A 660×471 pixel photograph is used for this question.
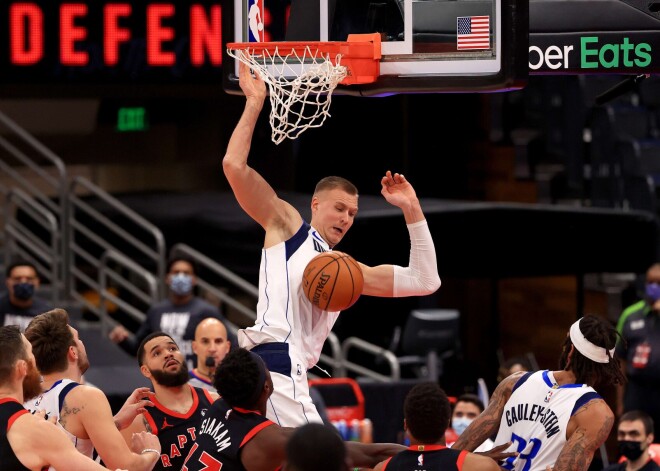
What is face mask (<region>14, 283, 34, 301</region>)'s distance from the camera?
10.2 m

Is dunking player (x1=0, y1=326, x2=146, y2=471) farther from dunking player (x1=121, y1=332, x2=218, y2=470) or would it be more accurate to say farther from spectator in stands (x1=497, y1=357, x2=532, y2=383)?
spectator in stands (x1=497, y1=357, x2=532, y2=383)

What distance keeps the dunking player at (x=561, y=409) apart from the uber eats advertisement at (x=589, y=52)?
58.4 inches

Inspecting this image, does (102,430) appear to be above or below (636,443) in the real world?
above

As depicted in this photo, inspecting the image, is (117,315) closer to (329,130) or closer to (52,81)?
(329,130)

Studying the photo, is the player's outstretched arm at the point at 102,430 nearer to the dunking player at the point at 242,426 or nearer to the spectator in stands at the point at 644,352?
the dunking player at the point at 242,426

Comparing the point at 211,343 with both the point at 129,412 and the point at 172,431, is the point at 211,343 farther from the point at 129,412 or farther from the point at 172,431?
the point at 129,412

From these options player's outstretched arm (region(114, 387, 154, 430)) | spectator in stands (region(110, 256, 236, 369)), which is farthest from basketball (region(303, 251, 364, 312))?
spectator in stands (region(110, 256, 236, 369))

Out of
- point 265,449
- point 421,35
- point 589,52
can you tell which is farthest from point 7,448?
point 589,52

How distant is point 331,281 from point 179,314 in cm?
464

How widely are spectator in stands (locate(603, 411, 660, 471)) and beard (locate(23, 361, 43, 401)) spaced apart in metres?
4.24

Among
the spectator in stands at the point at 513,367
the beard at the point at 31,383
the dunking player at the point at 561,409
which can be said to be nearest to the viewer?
the beard at the point at 31,383

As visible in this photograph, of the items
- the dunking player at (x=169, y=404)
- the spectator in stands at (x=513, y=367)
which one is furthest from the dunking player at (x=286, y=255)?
the spectator in stands at (x=513, y=367)

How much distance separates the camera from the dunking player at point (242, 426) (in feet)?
17.5

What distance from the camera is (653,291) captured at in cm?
1109
